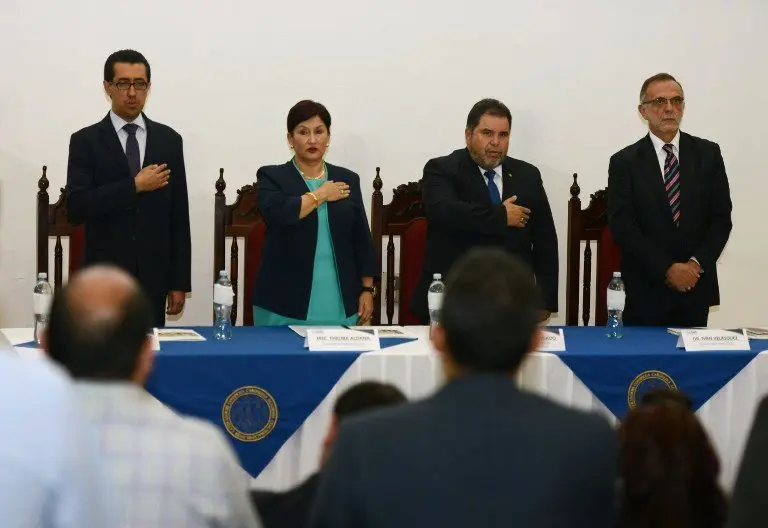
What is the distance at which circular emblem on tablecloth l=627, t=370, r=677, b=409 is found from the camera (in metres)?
3.87

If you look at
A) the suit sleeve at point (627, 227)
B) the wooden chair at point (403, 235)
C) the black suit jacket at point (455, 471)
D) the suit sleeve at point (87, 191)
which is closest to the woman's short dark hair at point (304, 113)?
the suit sleeve at point (87, 191)

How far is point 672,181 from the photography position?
465 centimetres

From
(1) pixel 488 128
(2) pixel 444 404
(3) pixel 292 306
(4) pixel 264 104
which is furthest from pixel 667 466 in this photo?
(4) pixel 264 104

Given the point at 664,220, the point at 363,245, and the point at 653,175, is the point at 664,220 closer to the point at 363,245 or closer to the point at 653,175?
the point at 653,175

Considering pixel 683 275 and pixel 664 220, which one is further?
pixel 664 220

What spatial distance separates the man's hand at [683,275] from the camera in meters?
4.41

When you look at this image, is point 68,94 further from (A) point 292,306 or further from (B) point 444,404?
(B) point 444,404

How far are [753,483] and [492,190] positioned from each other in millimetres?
3022

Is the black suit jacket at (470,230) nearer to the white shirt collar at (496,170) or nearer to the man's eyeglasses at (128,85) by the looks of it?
the white shirt collar at (496,170)

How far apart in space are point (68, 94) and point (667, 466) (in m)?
4.68

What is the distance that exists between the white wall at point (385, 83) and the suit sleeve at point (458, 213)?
149 cm

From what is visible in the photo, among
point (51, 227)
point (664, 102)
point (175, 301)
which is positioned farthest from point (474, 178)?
point (51, 227)

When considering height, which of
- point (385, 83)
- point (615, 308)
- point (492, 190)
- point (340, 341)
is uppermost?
point (385, 83)

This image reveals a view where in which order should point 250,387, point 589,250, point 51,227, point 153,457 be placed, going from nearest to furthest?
point 153,457, point 250,387, point 51,227, point 589,250
